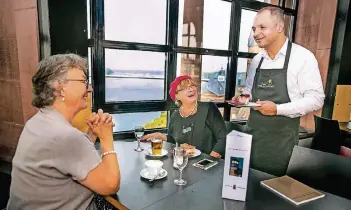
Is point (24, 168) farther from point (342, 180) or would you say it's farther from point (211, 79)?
point (211, 79)

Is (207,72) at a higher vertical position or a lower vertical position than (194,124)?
higher

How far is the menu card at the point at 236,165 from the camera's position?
3.46 feet

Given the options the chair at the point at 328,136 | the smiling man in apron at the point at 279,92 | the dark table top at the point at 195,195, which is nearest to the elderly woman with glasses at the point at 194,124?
the smiling man in apron at the point at 279,92

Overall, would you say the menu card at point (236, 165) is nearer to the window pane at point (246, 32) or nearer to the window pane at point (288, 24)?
the window pane at point (246, 32)

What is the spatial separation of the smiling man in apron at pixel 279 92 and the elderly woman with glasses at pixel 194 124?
0.99 feet

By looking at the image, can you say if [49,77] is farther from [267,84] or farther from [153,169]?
[267,84]

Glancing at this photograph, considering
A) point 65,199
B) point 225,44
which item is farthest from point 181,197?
point 225,44

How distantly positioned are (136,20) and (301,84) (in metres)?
1.73

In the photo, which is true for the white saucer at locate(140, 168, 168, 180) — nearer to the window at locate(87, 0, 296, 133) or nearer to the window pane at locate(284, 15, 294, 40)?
the window at locate(87, 0, 296, 133)

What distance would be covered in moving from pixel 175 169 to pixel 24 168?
30.8 inches

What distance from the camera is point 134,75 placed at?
105 inches

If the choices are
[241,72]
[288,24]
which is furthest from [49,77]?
[288,24]

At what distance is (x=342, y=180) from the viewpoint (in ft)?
4.31

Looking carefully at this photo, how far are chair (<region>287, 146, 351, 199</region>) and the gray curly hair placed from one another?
1.37m
